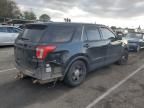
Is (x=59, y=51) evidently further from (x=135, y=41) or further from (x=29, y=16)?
(x=29, y=16)

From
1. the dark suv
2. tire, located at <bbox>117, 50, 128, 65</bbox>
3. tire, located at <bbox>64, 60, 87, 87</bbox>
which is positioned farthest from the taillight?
tire, located at <bbox>117, 50, 128, 65</bbox>

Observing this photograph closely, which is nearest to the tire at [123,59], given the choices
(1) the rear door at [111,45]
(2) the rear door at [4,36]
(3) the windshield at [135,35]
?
(1) the rear door at [111,45]

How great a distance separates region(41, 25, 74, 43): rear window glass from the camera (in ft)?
14.2

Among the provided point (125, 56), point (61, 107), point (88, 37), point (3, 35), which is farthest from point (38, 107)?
point (3, 35)

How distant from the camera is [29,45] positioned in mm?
4363

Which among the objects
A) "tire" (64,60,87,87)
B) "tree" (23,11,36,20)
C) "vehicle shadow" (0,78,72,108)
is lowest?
"vehicle shadow" (0,78,72,108)

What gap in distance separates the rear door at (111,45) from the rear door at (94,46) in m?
0.32

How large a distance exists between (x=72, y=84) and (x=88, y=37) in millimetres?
1577

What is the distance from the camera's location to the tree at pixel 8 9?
200ft

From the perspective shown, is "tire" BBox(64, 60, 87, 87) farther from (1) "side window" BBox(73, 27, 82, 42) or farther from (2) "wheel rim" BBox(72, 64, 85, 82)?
(1) "side window" BBox(73, 27, 82, 42)

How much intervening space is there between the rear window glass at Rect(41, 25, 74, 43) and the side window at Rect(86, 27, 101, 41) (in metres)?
0.73

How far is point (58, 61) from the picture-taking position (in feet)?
14.4

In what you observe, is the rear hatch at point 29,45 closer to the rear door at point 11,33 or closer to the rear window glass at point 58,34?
the rear window glass at point 58,34

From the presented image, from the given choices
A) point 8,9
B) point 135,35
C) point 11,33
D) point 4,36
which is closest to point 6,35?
point 4,36
